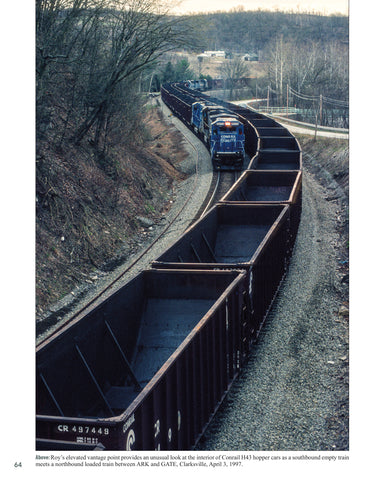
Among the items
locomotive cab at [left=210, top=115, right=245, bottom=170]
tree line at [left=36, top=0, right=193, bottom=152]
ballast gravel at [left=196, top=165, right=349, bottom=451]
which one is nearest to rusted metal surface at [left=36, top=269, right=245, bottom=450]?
ballast gravel at [left=196, top=165, right=349, bottom=451]

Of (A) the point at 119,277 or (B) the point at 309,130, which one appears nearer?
(A) the point at 119,277

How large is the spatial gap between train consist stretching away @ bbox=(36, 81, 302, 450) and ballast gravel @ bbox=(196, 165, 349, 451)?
0.39 metres

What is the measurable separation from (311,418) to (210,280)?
10.1ft

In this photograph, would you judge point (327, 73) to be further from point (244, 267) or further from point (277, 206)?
point (244, 267)

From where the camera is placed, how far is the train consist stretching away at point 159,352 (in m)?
6.37

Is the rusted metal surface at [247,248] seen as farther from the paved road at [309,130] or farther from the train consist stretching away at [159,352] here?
the paved road at [309,130]

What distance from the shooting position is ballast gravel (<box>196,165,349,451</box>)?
917 centimetres

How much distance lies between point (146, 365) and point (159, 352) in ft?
1.12

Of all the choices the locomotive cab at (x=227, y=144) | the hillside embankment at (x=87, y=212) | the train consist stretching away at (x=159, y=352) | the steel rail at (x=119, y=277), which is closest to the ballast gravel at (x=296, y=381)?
the train consist stretching away at (x=159, y=352)

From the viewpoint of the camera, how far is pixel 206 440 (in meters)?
8.93

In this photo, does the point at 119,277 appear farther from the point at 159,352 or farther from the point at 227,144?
the point at 227,144

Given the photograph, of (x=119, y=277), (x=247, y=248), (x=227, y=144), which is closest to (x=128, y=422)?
(x=247, y=248)

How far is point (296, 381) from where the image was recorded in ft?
36.2

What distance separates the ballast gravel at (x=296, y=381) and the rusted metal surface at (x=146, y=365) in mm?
512
